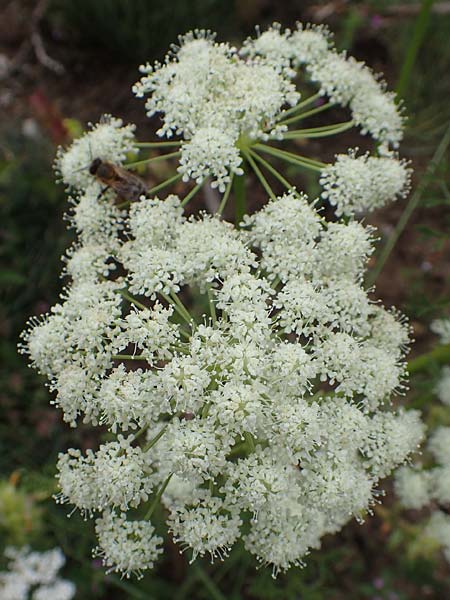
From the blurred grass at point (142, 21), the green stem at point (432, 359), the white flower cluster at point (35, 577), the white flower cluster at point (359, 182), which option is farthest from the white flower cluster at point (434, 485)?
the blurred grass at point (142, 21)

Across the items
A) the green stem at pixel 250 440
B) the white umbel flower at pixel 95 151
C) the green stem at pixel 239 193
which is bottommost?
the green stem at pixel 250 440

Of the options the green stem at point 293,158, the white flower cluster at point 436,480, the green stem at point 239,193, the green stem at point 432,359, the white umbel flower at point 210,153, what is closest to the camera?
the white umbel flower at point 210,153

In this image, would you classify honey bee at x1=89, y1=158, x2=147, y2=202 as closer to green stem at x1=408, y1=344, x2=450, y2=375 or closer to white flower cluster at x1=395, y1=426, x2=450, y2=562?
green stem at x1=408, y1=344, x2=450, y2=375

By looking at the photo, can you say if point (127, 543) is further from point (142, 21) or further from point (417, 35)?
point (142, 21)

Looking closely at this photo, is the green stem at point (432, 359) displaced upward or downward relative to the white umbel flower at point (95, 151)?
upward

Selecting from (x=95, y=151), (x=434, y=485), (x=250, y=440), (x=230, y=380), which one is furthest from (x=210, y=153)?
(x=434, y=485)

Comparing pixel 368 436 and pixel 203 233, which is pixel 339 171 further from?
pixel 368 436

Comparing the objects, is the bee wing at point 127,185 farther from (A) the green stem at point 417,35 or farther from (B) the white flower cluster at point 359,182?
(A) the green stem at point 417,35
